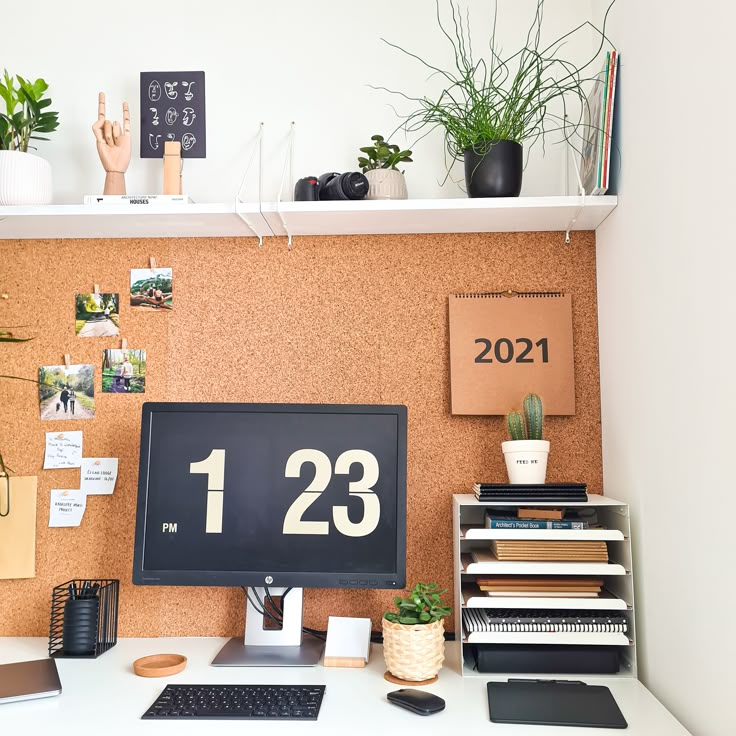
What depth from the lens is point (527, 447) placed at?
1329mm

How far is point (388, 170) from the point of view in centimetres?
144

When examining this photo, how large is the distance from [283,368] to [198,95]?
0.63m

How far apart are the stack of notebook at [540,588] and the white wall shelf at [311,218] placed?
0.69 metres

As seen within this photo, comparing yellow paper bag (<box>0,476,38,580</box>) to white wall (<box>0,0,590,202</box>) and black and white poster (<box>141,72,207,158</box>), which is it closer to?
white wall (<box>0,0,590,202</box>)

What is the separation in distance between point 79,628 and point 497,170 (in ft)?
3.88

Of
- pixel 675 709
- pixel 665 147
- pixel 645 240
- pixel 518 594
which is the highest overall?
pixel 665 147

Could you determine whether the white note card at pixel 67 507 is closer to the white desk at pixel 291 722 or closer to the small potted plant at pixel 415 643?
the white desk at pixel 291 722

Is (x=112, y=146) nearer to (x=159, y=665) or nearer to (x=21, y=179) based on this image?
(x=21, y=179)

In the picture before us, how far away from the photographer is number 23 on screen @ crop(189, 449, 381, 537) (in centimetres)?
Answer: 134

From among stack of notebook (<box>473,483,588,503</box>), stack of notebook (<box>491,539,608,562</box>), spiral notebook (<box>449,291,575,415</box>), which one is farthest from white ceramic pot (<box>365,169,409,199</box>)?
stack of notebook (<box>491,539,608,562</box>)

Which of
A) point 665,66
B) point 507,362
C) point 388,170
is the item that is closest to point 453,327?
point 507,362

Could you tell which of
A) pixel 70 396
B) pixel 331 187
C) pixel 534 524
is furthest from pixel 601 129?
pixel 70 396

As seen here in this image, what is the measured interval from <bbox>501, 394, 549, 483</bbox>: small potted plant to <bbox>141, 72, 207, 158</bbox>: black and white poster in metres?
0.89

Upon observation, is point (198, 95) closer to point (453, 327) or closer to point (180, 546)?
point (453, 327)
